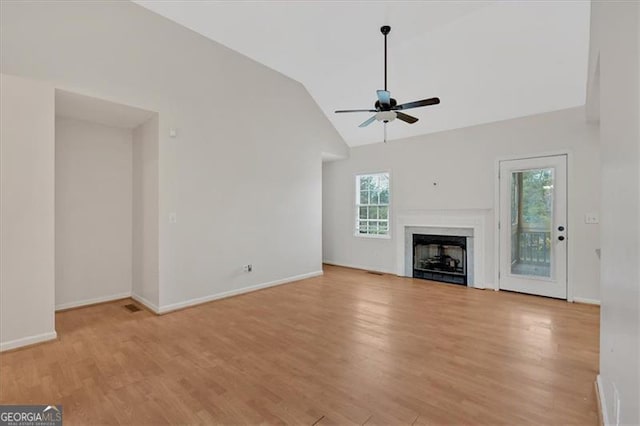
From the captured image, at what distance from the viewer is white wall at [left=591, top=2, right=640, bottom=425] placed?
1026mm

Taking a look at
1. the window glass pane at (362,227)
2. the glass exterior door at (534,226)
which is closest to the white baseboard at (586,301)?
the glass exterior door at (534,226)

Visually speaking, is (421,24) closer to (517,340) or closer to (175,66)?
(175,66)

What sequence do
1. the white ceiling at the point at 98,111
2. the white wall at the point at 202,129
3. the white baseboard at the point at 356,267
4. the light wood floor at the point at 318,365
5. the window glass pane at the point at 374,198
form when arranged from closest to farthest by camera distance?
1. the light wood floor at the point at 318,365
2. the white wall at the point at 202,129
3. the white ceiling at the point at 98,111
4. the white baseboard at the point at 356,267
5. the window glass pane at the point at 374,198

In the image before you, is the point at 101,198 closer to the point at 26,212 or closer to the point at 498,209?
the point at 26,212

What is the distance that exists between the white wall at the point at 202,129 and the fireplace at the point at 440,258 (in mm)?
2010

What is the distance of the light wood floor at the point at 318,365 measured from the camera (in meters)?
1.91

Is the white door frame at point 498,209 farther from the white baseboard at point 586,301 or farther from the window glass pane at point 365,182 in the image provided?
the window glass pane at point 365,182

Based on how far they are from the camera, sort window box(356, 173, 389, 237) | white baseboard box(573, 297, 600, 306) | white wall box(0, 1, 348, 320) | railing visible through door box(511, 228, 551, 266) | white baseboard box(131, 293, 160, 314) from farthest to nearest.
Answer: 1. window box(356, 173, 389, 237)
2. railing visible through door box(511, 228, 551, 266)
3. white baseboard box(573, 297, 600, 306)
4. white baseboard box(131, 293, 160, 314)
5. white wall box(0, 1, 348, 320)

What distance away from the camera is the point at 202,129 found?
426 centimetres

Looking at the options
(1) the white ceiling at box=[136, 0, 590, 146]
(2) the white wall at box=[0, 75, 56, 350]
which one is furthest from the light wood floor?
(1) the white ceiling at box=[136, 0, 590, 146]

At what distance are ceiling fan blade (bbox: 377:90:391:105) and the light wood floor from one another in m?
2.55

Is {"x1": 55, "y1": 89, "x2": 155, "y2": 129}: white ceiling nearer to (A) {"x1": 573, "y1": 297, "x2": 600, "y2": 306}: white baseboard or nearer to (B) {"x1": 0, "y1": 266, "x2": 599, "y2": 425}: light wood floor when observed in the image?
(B) {"x1": 0, "y1": 266, "x2": 599, "y2": 425}: light wood floor

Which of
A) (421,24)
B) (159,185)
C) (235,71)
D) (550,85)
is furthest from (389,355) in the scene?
(235,71)

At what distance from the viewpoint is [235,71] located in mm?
4613
